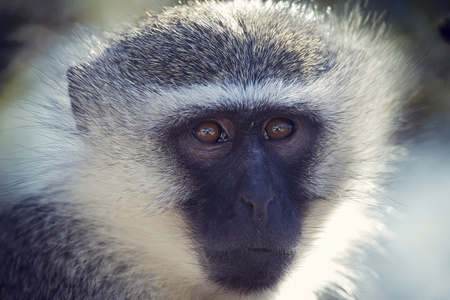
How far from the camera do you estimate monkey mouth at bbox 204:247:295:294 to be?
2863mm

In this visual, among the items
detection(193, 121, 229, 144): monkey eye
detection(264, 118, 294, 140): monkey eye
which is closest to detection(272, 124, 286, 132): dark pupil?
detection(264, 118, 294, 140): monkey eye

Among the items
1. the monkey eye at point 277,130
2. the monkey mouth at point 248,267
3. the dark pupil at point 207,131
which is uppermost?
the dark pupil at point 207,131

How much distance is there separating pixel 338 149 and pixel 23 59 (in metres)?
2.05

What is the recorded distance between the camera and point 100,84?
11.2 feet

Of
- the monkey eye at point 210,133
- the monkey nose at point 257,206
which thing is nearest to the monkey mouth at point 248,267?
the monkey nose at point 257,206

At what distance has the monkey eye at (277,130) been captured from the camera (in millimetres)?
3152

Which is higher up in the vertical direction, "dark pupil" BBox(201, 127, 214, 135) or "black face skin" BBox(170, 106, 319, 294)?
"dark pupil" BBox(201, 127, 214, 135)

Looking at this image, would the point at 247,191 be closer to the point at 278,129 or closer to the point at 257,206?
the point at 257,206

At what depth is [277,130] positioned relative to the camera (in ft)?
10.4

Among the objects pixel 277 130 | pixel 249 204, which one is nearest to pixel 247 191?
pixel 249 204

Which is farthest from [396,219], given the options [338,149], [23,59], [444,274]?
[23,59]

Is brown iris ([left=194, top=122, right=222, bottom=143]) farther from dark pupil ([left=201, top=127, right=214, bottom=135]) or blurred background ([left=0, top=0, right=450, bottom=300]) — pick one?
blurred background ([left=0, top=0, right=450, bottom=300])

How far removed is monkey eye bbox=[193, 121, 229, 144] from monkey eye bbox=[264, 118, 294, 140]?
0.19 metres

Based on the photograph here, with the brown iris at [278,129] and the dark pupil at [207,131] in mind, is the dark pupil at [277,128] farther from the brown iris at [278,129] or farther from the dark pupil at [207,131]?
the dark pupil at [207,131]
